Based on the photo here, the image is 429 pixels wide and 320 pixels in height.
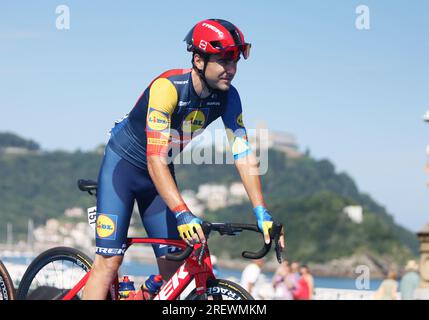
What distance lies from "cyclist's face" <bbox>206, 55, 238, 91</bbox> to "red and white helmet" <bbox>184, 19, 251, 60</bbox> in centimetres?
5

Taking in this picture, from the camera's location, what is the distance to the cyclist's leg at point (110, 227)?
649 cm

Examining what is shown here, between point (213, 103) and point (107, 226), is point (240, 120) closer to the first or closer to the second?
point (213, 103)

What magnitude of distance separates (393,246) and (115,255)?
185 metres

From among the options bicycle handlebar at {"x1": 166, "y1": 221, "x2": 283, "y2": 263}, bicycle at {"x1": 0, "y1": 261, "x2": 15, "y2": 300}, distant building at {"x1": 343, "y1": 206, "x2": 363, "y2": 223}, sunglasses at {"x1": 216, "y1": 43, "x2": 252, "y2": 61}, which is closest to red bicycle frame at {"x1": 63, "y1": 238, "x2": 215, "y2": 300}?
bicycle handlebar at {"x1": 166, "y1": 221, "x2": 283, "y2": 263}

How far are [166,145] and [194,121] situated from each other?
387mm

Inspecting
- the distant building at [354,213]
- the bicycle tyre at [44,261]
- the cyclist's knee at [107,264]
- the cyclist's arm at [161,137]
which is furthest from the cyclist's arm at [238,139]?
the distant building at [354,213]

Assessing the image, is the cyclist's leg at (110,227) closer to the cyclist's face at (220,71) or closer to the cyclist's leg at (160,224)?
the cyclist's leg at (160,224)

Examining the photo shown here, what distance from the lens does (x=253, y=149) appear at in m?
6.55

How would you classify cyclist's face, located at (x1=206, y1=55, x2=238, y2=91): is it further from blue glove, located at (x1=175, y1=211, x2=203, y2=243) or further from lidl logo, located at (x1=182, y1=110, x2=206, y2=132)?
blue glove, located at (x1=175, y1=211, x2=203, y2=243)

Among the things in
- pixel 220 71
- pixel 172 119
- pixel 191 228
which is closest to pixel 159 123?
pixel 172 119

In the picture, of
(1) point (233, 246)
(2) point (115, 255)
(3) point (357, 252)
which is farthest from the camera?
(1) point (233, 246)

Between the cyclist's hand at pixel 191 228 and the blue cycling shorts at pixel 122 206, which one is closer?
the cyclist's hand at pixel 191 228
